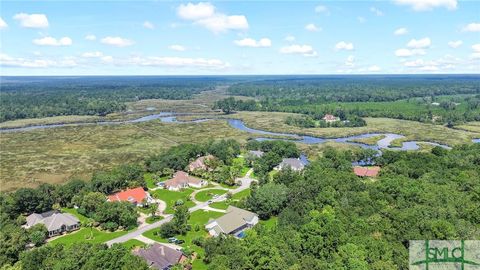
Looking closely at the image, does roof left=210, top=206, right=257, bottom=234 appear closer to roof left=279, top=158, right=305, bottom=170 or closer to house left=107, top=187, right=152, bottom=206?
house left=107, top=187, right=152, bottom=206

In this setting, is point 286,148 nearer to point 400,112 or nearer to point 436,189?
point 436,189

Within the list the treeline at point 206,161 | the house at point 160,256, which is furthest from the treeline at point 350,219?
the treeline at point 206,161

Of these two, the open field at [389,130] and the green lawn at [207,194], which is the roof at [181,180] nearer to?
the green lawn at [207,194]

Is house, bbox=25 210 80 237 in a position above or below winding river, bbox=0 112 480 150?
above

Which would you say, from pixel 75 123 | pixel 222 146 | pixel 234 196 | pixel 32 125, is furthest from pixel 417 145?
pixel 32 125

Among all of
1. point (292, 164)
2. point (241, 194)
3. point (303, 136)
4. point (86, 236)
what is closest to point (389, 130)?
point (303, 136)

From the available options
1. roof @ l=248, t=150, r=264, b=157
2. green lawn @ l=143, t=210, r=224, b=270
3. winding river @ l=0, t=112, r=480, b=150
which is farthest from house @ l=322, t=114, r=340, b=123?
green lawn @ l=143, t=210, r=224, b=270
